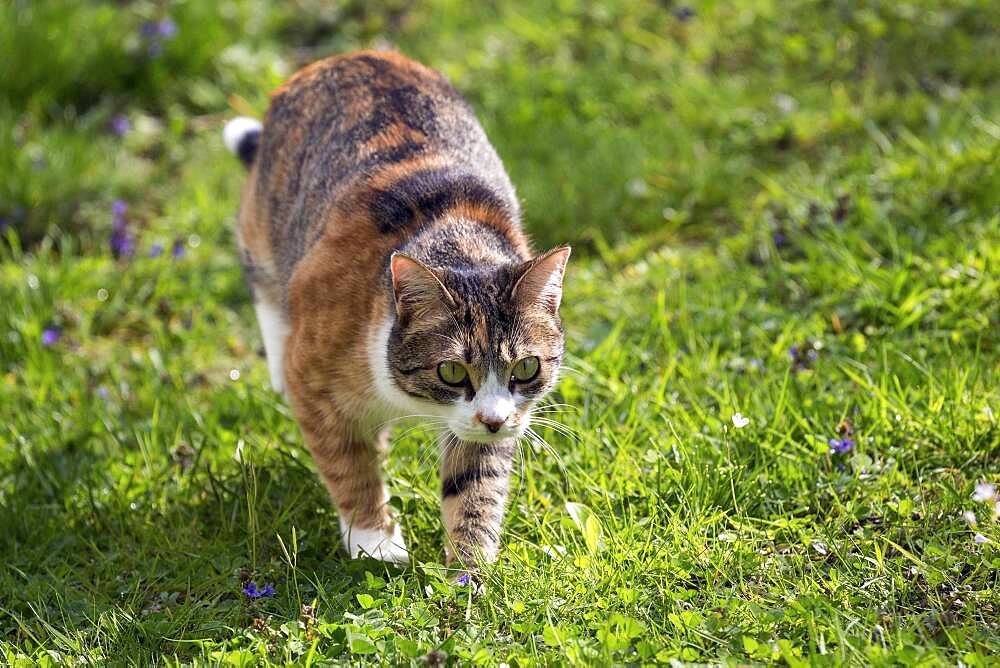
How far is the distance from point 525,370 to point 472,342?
187mm

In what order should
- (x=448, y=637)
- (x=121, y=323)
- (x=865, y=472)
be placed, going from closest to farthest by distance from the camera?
(x=448, y=637)
(x=865, y=472)
(x=121, y=323)

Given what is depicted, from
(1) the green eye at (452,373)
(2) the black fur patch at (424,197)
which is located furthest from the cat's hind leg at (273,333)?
(1) the green eye at (452,373)

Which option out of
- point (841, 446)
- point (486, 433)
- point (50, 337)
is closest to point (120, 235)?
point (50, 337)

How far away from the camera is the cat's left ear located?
301 cm

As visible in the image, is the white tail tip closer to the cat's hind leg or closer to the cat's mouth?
the cat's hind leg

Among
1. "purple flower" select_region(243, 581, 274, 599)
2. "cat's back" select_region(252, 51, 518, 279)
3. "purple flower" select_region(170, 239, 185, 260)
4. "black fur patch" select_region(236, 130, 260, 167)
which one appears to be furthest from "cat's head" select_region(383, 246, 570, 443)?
"purple flower" select_region(170, 239, 185, 260)

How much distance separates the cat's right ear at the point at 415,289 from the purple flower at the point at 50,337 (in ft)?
6.46

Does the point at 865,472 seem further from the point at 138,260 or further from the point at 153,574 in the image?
the point at 138,260

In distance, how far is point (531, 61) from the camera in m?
6.26

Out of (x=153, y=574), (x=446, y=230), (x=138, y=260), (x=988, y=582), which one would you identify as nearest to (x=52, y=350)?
(x=138, y=260)

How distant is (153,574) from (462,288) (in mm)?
1202

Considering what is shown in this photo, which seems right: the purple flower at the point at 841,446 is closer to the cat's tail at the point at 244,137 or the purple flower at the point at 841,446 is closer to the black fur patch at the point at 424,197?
the black fur patch at the point at 424,197

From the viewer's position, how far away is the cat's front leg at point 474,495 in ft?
10.3

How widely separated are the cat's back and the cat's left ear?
1.71 feet
